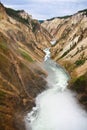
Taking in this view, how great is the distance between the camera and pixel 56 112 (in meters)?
94.6

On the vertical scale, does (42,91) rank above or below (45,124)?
above

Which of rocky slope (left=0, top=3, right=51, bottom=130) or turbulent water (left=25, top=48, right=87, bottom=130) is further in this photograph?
turbulent water (left=25, top=48, right=87, bottom=130)

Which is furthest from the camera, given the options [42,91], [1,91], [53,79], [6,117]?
[53,79]

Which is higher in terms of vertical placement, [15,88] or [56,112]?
[15,88]

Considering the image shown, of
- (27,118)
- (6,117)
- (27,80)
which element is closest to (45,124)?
(27,118)

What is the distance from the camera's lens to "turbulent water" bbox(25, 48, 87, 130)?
281 feet

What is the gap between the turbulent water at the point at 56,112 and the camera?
85.7m

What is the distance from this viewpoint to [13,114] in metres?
83.1

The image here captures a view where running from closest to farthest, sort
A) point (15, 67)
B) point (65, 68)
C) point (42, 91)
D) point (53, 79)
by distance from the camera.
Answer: point (15, 67) < point (42, 91) < point (53, 79) < point (65, 68)

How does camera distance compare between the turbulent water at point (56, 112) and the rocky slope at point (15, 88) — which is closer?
the rocky slope at point (15, 88)

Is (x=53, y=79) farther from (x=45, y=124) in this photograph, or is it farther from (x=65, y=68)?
(x=45, y=124)

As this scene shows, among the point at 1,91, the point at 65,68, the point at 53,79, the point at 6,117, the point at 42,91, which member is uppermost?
the point at 65,68

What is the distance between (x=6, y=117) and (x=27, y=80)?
28.6 meters

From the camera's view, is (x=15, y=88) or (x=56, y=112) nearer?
(x=15, y=88)
